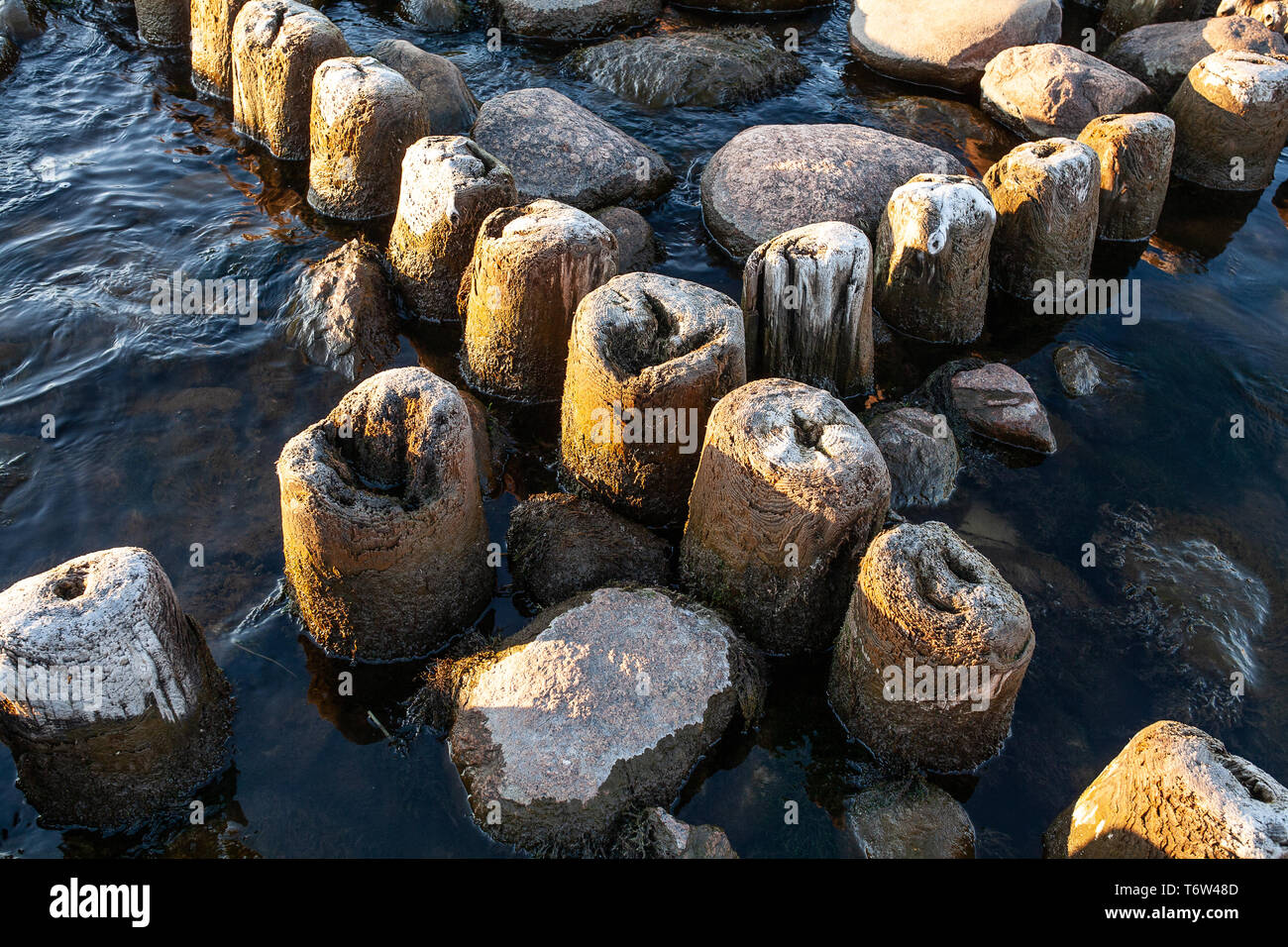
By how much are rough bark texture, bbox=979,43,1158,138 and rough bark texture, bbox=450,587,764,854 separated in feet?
28.8

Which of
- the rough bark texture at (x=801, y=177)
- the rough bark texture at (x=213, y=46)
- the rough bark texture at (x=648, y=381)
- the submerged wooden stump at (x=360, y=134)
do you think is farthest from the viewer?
the rough bark texture at (x=213, y=46)

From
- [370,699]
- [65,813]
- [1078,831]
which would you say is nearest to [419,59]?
[370,699]

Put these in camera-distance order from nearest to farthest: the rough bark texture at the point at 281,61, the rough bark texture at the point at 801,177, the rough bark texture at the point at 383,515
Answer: the rough bark texture at the point at 383,515
the rough bark texture at the point at 801,177
the rough bark texture at the point at 281,61

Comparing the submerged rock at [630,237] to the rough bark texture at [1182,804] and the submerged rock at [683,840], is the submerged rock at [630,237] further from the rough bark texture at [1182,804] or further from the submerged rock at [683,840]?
the rough bark texture at [1182,804]

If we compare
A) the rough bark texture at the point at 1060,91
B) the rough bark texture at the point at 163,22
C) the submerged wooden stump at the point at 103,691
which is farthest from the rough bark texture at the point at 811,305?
the rough bark texture at the point at 163,22

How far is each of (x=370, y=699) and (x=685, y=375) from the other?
2805mm

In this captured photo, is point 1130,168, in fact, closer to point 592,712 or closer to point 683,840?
point 592,712

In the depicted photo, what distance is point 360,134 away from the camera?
9414mm

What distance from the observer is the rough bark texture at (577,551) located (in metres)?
6.30

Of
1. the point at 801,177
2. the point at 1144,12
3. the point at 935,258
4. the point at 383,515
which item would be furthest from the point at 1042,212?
the point at 1144,12

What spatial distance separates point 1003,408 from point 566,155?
17.0 ft

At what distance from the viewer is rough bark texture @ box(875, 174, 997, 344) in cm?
818

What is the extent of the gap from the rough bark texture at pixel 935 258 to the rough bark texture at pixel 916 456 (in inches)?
59.4

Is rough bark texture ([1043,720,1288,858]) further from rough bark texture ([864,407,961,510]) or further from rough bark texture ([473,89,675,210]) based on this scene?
rough bark texture ([473,89,675,210])
